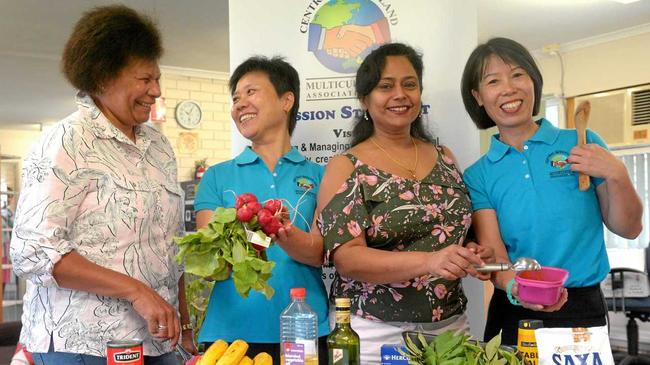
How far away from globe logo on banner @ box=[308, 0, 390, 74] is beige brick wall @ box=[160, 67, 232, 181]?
14.8 feet

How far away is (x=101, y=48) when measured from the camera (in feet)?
6.15

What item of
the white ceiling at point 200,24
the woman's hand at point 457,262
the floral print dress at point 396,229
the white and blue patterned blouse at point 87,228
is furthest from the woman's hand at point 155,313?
the white ceiling at point 200,24

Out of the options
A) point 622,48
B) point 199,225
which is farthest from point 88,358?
point 622,48

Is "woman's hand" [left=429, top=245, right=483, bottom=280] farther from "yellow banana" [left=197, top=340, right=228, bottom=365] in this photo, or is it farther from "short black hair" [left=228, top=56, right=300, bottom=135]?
"short black hair" [left=228, top=56, right=300, bottom=135]

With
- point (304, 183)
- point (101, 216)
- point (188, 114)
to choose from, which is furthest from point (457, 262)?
point (188, 114)

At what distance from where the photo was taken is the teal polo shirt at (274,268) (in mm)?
2029

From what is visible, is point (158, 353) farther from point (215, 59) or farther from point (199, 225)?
point (215, 59)

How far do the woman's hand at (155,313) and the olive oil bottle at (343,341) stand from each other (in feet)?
1.58

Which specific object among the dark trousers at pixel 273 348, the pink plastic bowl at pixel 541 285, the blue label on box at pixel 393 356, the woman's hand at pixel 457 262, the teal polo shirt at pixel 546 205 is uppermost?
the teal polo shirt at pixel 546 205

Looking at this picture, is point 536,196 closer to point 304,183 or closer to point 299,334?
point 304,183

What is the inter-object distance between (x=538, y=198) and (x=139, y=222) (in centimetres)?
115

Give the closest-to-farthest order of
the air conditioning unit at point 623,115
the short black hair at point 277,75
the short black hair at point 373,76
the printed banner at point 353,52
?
the short black hair at point 373,76 → the short black hair at point 277,75 → the printed banner at point 353,52 → the air conditioning unit at point 623,115

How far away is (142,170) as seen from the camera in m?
1.95

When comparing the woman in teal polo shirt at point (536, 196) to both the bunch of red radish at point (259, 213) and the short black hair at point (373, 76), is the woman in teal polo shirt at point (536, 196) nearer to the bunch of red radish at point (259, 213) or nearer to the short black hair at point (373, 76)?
the short black hair at point (373, 76)
